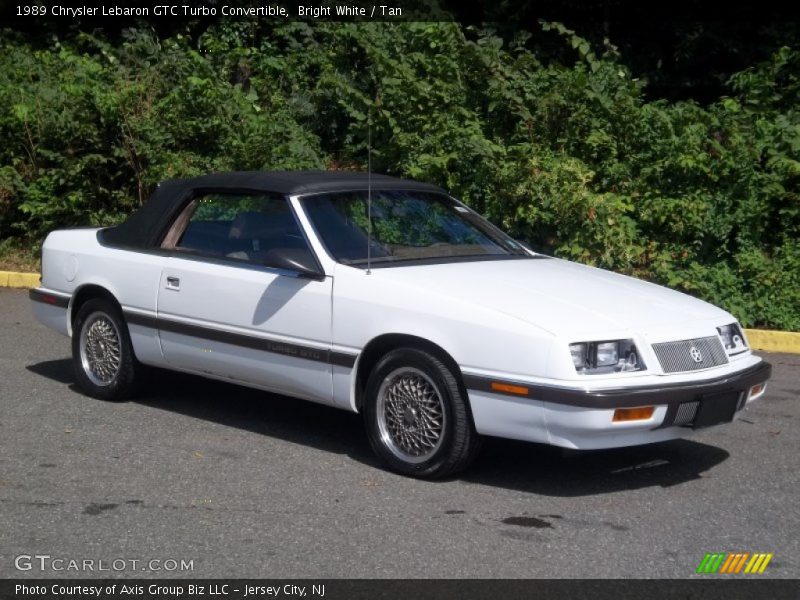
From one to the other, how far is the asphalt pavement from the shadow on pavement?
0.02m

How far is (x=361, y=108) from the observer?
1409 centimetres

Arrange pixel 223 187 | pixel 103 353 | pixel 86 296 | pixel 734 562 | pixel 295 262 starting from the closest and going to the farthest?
pixel 734 562, pixel 295 262, pixel 223 187, pixel 103 353, pixel 86 296

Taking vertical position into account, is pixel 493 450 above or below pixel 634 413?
below

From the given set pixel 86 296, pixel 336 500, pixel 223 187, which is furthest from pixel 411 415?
pixel 86 296

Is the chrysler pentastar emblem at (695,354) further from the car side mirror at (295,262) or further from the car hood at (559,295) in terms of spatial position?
the car side mirror at (295,262)

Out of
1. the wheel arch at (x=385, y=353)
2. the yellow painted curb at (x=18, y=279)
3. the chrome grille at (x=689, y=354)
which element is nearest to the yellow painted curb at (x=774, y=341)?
the chrome grille at (x=689, y=354)

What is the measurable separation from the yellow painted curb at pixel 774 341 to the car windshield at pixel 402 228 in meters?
3.41

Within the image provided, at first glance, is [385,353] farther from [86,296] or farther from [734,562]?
[86,296]

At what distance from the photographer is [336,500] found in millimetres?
5715

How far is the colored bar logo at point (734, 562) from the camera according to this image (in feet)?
15.9

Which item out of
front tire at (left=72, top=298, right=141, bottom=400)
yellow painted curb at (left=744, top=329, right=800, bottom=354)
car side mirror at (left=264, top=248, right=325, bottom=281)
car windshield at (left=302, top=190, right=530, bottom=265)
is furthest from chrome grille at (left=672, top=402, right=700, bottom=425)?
yellow painted curb at (left=744, top=329, right=800, bottom=354)

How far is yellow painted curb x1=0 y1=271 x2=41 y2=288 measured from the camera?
13.1 m

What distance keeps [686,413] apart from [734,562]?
3.17 ft

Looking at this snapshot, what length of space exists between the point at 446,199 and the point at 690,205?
4337 millimetres
